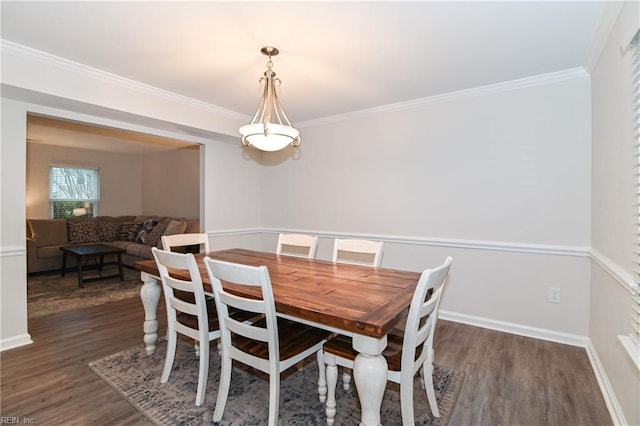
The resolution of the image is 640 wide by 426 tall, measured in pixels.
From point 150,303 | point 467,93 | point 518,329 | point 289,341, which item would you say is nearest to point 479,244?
point 518,329

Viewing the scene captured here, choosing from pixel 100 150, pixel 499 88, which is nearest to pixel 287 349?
pixel 499 88

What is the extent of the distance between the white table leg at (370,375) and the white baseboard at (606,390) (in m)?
1.34

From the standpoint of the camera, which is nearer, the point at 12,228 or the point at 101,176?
the point at 12,228

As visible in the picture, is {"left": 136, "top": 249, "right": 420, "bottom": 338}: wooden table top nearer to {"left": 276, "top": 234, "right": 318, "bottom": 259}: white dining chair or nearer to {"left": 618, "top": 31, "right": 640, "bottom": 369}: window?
{"left": 276, "top": 234, "right": 318, "bottom": 259}: white dining chair

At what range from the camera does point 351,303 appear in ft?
4.76

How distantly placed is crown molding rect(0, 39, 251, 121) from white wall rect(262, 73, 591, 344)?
1.63 metres

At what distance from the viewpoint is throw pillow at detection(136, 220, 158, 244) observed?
5372 mm

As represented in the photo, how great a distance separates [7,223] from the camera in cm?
247

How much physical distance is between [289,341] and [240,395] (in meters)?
0.58

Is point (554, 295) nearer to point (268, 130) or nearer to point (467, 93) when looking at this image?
point (467, 93)

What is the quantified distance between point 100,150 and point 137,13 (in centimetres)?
576

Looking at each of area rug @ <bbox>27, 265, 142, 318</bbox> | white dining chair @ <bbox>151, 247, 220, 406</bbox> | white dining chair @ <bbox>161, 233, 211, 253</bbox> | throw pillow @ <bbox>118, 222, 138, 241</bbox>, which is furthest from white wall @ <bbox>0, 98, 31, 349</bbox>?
throw pillow @ <bbox>118, 222, 138, 241</bbox>

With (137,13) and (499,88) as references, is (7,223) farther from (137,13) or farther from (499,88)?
(499,88)

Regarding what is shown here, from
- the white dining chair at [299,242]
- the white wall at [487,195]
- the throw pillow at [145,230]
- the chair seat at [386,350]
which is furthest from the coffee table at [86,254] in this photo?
the chair seat at [386,350]
